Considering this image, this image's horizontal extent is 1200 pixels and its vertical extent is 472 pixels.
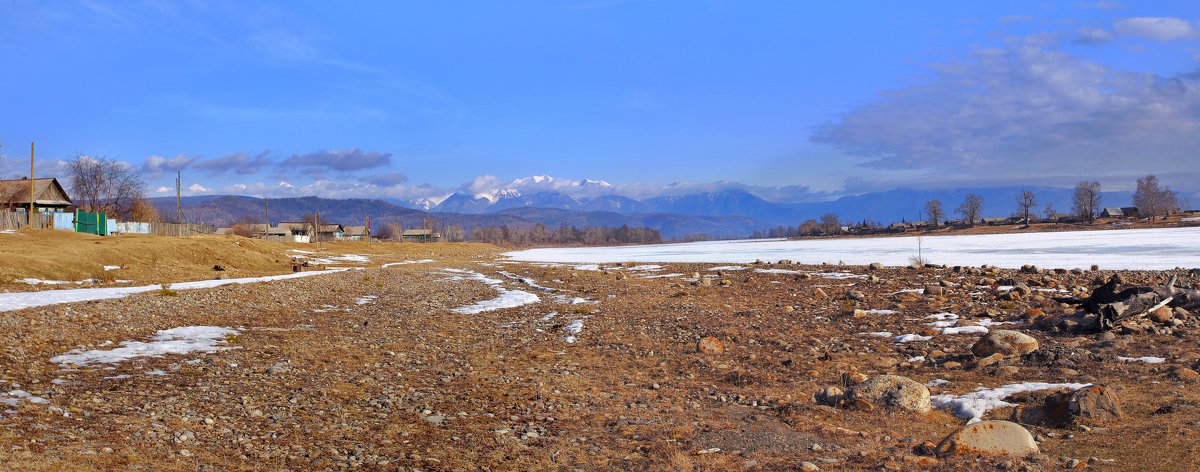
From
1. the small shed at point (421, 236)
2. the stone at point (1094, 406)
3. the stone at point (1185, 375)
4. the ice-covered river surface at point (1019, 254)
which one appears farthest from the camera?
the small shed at point (421, 236)

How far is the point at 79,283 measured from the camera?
22516 millimetres

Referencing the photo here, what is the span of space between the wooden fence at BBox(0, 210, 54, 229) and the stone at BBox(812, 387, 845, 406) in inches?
2136

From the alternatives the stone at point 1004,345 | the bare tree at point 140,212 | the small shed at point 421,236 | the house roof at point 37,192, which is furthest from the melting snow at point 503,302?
the small shed at point 421,236

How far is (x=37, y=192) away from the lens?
53.8m

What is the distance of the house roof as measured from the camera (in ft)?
178

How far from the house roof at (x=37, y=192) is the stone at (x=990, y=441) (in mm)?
67230

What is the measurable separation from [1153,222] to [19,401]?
486ft

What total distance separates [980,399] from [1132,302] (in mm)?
7172

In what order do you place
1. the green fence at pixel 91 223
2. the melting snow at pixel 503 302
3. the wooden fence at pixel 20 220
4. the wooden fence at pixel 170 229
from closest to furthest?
the melting snow at pixel 503 302 < the wooden fence at pixel 20 220 < the green fence at pixel 91 223 < the wooden fence at pixel 170 229

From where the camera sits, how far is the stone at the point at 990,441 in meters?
5.99

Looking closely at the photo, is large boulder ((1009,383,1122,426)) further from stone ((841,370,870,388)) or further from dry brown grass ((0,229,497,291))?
dry brown grass ((0,229,497,291))

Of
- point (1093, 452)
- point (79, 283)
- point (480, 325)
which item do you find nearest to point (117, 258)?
point (79, 283)

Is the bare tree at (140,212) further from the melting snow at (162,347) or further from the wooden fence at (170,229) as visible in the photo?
the melting snow at (162,347)

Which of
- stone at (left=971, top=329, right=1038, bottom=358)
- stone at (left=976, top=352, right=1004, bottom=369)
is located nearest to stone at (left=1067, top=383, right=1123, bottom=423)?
stone at (left=976, top=352, right=1004, bottom=369)
